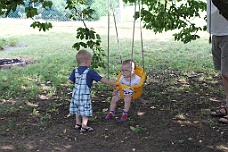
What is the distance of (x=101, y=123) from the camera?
4484mm

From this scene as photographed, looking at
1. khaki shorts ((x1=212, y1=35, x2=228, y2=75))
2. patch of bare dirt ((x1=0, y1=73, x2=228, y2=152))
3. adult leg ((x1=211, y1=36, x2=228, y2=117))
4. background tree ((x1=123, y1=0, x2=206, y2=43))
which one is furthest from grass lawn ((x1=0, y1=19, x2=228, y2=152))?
background tree ((x1=123, y1=0, x2=206, y2=43))

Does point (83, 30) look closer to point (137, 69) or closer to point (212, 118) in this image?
point (137, 69)

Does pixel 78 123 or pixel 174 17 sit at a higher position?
pixel 174 17

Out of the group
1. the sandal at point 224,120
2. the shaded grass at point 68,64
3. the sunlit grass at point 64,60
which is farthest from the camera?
the sunlit grass at point 64,60

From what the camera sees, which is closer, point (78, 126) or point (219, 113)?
point (78, 126)

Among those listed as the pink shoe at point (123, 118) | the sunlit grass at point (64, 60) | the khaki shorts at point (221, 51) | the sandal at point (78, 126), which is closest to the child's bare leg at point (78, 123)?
the sandal at point (78, 126)

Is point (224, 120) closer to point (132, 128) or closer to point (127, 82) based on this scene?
point (132, 128)

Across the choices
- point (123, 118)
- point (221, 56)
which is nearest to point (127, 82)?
point (123, 118)

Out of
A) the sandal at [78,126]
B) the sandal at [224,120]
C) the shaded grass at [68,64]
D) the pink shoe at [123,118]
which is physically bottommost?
the sandal at [78,126]

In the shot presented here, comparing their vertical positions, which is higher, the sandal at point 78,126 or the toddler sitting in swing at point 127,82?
the toddler sitting in swing at point 127,82

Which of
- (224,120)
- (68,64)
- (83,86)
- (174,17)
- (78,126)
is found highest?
(174,17)

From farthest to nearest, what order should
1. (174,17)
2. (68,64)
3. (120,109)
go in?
(68,64) < (174,17) < (120,109)

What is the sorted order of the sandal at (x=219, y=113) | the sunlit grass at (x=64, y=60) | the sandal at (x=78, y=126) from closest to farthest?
the sandal at (x=78, y=126)
the sandal at (x=219, y=113)
the sunlit grass at (x=64, y=60)

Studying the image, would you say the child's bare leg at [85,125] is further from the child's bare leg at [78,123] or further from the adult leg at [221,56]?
the adult leg at [221,56]
